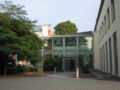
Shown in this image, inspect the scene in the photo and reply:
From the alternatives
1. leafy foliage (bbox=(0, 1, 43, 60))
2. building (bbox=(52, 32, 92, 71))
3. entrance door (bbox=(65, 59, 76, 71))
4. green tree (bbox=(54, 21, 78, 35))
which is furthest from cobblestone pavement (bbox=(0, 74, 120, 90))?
green tree (bbox=(54, 21, 78, 35))

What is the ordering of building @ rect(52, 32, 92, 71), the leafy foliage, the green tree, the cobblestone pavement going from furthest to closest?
the green tree < building @ rect(52, 32, 92, 71) < the leafy foliage < the cobblestone pavement

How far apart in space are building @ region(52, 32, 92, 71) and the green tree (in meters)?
20.2

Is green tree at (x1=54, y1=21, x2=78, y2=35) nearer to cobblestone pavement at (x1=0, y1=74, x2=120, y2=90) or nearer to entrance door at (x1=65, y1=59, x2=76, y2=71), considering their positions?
entrance door at (x1=65, y1=59, x2=76, y2=71)

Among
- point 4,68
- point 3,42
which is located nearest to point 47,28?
point 4,68

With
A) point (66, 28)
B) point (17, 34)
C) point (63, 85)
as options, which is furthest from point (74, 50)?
point (63, 85)

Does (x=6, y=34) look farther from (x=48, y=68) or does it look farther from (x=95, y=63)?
(x=95, y=63)

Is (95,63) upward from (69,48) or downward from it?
downward

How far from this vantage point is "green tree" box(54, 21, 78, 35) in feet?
194

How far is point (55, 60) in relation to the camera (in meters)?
36.2

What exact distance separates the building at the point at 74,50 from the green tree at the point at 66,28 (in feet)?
66.4

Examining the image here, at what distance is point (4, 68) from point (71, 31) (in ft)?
113

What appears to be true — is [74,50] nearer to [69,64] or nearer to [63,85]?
[69,64]

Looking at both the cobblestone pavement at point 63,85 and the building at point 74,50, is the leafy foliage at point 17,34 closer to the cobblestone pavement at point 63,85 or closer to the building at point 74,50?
the cobblestone pavement at point 63,85

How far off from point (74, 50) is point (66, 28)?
72.4 ft
